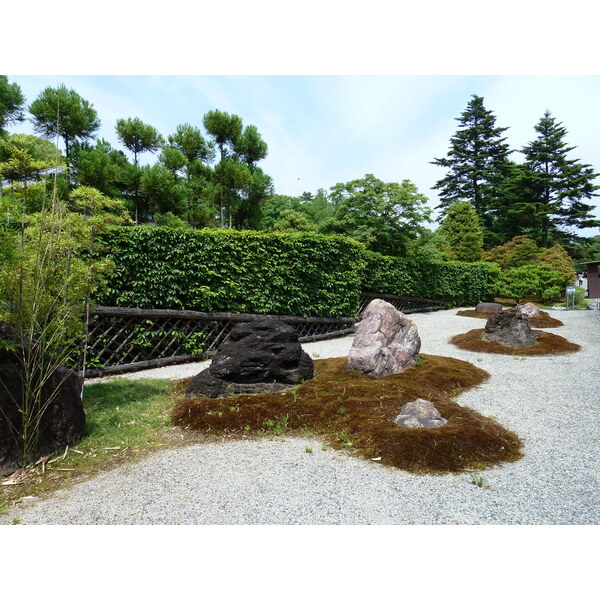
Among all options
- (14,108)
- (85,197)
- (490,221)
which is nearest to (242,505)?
(85,197)

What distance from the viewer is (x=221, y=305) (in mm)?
7691

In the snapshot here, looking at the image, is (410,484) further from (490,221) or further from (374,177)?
(490,221)

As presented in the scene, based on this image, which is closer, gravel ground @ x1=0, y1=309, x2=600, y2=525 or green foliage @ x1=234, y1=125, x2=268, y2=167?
gravel ground @ x1=0, y1=309, x2=600, y2=525

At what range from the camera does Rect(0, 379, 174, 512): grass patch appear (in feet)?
10.0

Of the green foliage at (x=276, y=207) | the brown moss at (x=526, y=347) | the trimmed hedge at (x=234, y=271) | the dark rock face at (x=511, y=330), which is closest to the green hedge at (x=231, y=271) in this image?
the trimmed hedge at (x=234, y=271)

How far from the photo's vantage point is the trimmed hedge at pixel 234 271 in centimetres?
670

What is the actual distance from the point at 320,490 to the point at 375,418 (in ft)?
4.39

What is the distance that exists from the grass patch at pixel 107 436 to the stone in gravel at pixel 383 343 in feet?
9.13

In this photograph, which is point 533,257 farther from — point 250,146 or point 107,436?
point 107,436

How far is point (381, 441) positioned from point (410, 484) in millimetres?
633

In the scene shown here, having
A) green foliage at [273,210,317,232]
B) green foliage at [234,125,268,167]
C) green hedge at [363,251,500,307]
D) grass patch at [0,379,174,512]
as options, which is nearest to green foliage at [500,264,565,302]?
green hedge at [363,251,500,307]

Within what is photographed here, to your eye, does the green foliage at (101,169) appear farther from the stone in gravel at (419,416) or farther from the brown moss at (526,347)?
the stone in gravel at (419,416)

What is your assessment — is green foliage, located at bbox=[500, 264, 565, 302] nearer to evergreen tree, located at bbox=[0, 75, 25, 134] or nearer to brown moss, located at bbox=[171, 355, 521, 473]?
brown moss, located at bbox=[171, 355, 521, 473]

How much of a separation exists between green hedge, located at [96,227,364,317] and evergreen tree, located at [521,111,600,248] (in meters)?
21.4
